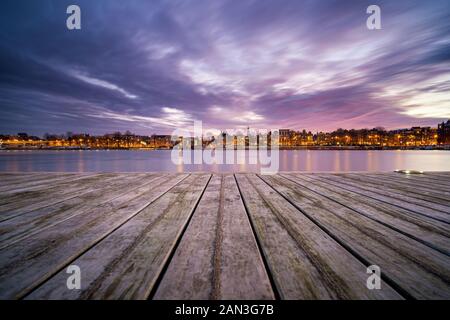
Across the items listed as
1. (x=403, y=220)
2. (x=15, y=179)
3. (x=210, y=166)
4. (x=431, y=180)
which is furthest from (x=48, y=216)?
(x=210, y=166)

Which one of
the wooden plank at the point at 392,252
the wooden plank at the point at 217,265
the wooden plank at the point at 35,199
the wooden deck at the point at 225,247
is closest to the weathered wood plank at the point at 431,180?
the wooden deck at the point at 225,247

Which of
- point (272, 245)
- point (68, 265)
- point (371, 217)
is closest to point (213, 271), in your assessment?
point (272, 245)

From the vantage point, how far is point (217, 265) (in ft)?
4.32

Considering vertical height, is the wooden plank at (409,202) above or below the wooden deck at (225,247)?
above

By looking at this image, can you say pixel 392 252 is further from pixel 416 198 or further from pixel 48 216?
pixel 48 216

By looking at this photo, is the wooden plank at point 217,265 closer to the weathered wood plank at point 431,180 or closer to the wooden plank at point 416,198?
the wooden plank at point 416,198

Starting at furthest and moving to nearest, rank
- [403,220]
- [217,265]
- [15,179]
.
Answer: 1. [15,179]
2. [403,220]
3. [217,265]

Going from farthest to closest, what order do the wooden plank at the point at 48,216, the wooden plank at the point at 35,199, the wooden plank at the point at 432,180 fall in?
the wooden plank at the point at 432,180
the wooden plank at the point at 35,199
the wooden plank at the point at 48,216

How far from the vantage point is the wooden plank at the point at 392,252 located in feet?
3.80

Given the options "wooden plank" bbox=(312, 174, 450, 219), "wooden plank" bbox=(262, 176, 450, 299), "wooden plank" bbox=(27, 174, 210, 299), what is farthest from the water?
"wooden plank" bbox=(27, 174, 210, 299)

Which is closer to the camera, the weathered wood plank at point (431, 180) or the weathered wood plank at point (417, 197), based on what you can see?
the weathered wood plank at point (417, 197)

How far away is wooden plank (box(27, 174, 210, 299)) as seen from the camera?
1.08m

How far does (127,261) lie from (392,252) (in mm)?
1849

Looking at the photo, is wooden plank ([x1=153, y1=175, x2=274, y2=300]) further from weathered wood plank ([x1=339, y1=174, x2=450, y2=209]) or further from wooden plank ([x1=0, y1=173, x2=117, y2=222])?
weathered wood plank ([x1=339, y1=174, x2=450, y2=209])
